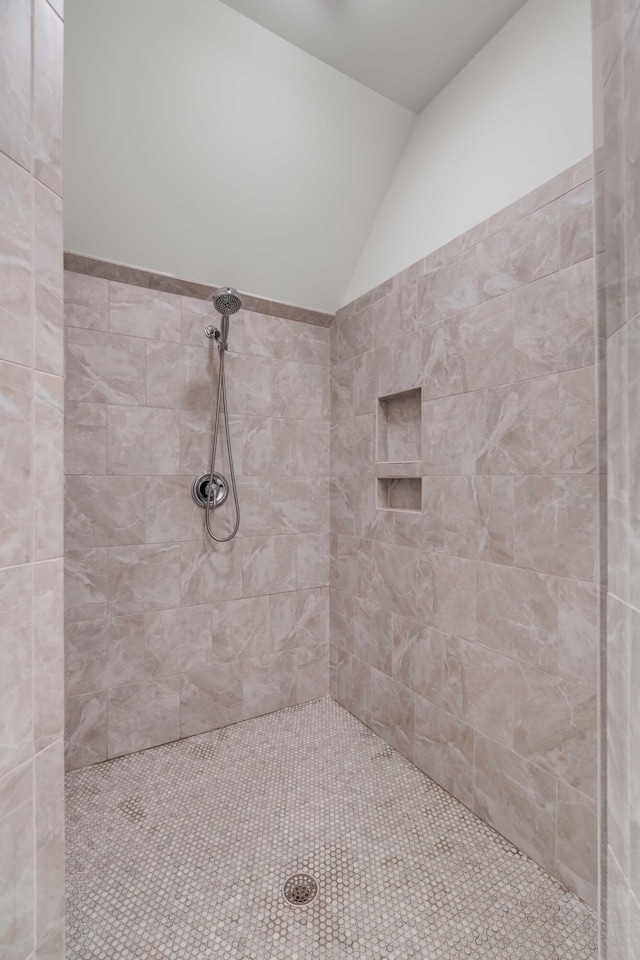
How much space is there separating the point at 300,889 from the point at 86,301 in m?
2.35

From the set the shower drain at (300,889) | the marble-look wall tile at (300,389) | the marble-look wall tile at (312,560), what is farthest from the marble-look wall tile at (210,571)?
the shower drain at (300,889)

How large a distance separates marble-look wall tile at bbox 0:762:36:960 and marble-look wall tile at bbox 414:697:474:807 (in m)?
1.43

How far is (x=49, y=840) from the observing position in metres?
0.82

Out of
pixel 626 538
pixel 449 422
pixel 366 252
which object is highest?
pixel 366 252

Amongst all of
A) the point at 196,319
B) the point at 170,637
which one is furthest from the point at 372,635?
the point at 196,319

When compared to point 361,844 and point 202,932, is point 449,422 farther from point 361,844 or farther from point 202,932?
point 202,932

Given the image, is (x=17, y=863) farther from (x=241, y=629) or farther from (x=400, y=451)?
(x=400, y=451)

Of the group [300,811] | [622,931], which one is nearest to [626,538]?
[622,931]

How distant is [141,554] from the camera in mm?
2023

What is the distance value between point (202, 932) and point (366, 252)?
2.76 metres

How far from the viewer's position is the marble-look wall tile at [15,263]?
2.38ft

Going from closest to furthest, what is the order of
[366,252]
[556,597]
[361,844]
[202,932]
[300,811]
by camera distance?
[202,932]
[556,597]
[361,844]
[300,811]
[366,252]

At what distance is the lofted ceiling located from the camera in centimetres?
149

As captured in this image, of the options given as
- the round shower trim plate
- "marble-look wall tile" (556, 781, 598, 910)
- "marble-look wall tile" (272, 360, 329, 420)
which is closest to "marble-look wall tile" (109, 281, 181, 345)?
"marble-look wall tile" (272, 360, 329, 420)
